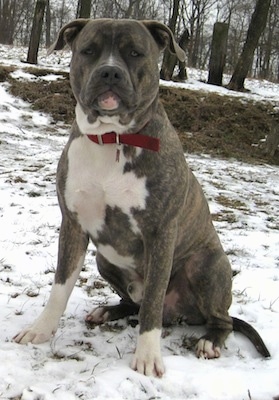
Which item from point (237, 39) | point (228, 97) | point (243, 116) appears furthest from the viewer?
point (237, 39)

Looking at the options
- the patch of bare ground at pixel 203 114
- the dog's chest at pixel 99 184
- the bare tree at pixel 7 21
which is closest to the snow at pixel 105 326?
the dog's chest at pixel 99 184

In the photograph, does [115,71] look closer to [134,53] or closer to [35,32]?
[134,53]

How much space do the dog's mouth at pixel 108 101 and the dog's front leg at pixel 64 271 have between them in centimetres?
70

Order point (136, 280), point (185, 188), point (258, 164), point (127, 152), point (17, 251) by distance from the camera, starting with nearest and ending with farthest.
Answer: point (127, 152) < point (185, 188) < point (136, 280) < point (17, 251) < point (258, 164)

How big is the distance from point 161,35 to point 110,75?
1.82 feet

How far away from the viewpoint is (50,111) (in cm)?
1029

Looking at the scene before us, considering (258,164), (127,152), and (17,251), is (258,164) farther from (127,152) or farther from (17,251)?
(127,152)

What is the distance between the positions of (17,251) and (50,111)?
6666 mm

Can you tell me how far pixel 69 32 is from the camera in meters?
2.67

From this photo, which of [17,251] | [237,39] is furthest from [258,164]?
[237,39]

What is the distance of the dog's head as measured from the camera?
7.64 ft

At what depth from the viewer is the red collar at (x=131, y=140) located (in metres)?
2.50

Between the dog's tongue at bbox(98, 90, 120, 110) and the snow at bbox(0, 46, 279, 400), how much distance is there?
4.01 feet

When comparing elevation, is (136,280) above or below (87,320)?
above
